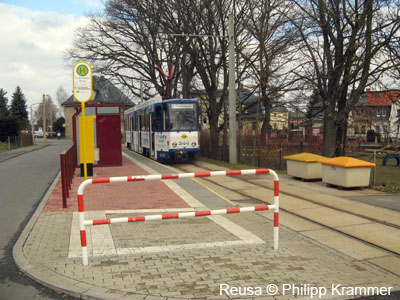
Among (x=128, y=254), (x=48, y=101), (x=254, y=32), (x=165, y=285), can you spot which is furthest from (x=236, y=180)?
(x=48, y=101)

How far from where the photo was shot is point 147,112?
22875mm

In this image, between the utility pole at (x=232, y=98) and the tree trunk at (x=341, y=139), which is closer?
the utility pole at (x=232, y=98)

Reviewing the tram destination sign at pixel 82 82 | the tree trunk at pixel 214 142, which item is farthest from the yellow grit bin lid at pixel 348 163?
the tree trunk at pixel 214 142

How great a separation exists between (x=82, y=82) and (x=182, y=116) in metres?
10.3

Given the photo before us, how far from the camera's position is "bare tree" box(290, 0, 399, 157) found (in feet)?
53.1

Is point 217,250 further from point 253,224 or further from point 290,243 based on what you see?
point 253,224

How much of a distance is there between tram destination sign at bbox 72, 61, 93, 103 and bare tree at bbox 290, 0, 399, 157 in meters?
10.9

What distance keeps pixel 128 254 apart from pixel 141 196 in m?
4.95

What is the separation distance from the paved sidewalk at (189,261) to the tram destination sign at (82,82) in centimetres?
297

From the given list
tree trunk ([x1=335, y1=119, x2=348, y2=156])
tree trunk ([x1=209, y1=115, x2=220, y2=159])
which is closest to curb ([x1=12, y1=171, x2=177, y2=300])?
tree trunk ([x1=335, y1=119, x2=348, y2=156])

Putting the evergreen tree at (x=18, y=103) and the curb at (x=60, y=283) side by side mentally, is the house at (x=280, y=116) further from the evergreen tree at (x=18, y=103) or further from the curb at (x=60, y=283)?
the evergreen tree at (x=18, y=103)

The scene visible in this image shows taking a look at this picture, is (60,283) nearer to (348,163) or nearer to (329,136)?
(348,163)

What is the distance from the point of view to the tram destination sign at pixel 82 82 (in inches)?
381

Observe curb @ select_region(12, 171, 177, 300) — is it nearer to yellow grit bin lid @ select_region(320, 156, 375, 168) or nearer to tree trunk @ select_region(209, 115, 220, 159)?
yellow grit bin lid @ select_region(320, 156, 375, 168)
